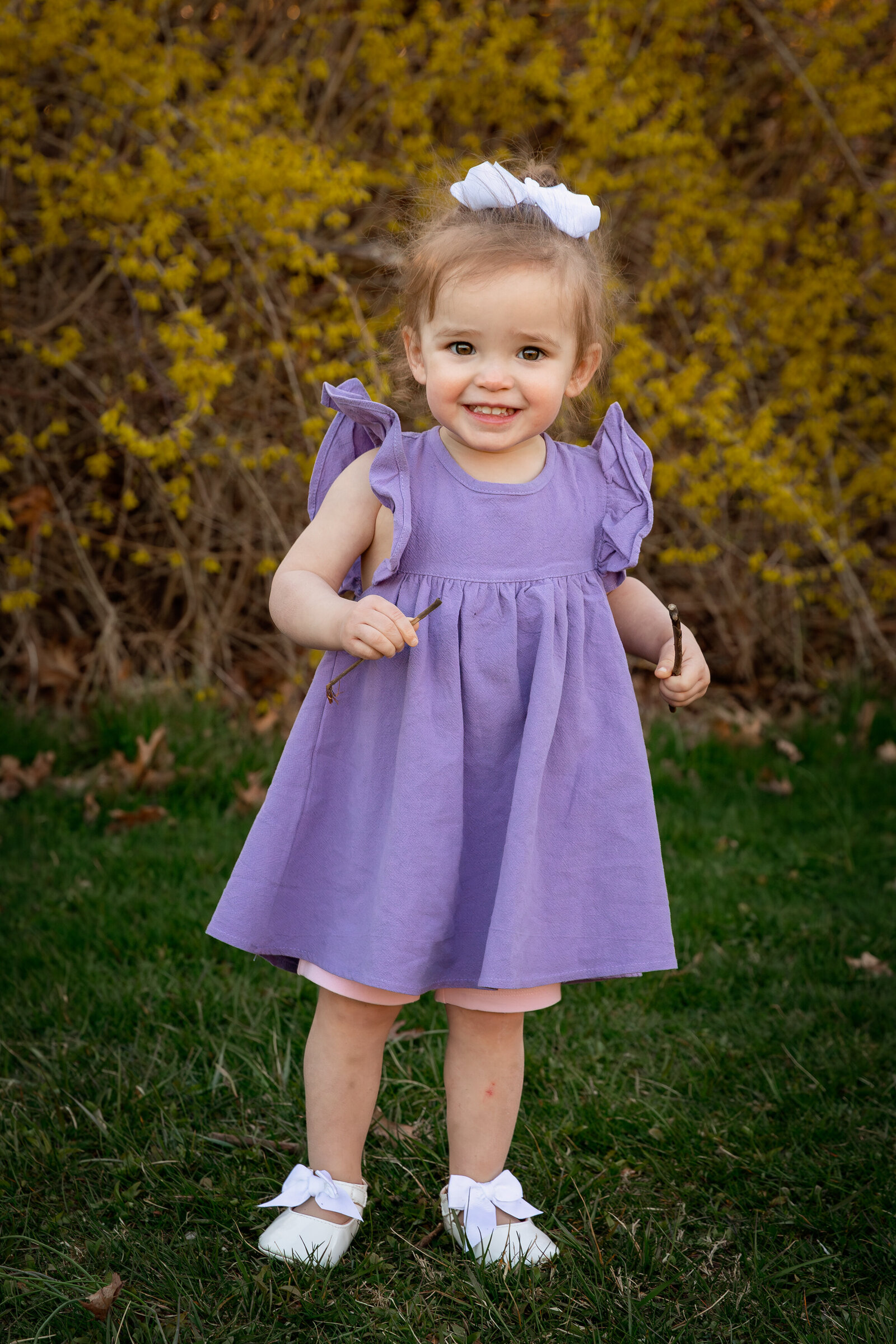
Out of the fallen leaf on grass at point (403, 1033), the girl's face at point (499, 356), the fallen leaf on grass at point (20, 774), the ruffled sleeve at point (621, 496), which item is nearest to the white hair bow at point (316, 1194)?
the fallen leaf on grass at point (403, 1033)

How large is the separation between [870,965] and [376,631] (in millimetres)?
1636

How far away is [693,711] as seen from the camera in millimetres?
4418

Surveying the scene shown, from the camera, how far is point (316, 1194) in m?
1.76

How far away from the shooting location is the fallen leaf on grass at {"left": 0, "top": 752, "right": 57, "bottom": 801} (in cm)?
340

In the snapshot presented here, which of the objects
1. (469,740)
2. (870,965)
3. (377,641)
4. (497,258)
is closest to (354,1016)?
(469,740)

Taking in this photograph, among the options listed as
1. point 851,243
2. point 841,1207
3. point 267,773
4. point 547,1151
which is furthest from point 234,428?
point 841,1207

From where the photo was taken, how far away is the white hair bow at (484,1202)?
1.77 m

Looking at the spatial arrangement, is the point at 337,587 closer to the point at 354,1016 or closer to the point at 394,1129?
the point at 354,1016

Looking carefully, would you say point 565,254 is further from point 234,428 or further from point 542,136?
point 542,136

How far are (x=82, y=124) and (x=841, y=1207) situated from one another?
368 centimetres

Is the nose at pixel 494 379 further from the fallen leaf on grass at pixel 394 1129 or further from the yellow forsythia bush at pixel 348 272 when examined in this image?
the yellow forsythia bush at pixel 348 272

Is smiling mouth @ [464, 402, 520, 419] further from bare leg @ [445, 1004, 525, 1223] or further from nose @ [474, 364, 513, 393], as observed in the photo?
bare leg @ [445, 1004, 525, 1223]

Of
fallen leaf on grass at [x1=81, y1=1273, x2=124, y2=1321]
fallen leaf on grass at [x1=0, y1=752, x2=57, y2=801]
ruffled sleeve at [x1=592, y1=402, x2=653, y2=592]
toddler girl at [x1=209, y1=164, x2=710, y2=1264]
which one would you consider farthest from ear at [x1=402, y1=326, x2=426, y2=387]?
fallen leaf on grass at [x1=0, y1=752, x2=57, y2=801]

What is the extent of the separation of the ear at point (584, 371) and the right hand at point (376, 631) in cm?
47
